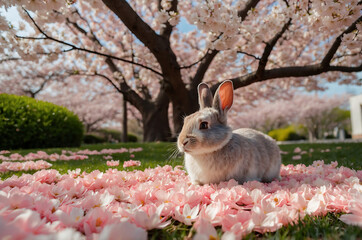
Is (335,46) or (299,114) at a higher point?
(299,114)

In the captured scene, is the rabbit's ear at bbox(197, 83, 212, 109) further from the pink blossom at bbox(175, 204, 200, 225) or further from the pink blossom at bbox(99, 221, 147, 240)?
the pink blossom at bbox(99, 221, 147, 240)

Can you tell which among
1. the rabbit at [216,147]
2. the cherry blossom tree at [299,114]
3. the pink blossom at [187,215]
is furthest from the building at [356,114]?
the pink blossom at [187,215]

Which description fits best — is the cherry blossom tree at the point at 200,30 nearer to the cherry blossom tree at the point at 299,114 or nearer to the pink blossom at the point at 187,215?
the pink blossom at the point at 187,215

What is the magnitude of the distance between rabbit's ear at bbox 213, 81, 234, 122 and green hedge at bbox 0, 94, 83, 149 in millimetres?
8789

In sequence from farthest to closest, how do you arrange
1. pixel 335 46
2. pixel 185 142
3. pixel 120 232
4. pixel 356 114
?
pixel 356 114
pixel 335 46
pixel 185 142
pixel 120 232

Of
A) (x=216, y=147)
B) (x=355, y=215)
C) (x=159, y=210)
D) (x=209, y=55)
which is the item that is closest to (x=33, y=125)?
(x=209, y=55)

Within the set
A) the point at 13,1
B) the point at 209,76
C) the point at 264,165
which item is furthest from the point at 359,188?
the point at 209,76

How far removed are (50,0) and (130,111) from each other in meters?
26.4

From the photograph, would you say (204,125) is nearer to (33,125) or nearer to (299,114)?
(33,125)

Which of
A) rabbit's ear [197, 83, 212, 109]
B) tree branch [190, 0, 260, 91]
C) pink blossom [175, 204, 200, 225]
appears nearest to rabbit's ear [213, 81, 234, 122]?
rabbit's ear [197, 83, 212, 109]

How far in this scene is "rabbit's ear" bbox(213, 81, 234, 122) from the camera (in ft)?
8.63

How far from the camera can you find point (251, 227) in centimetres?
134

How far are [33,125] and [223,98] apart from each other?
8888 mm

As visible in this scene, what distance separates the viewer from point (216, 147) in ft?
8.08
